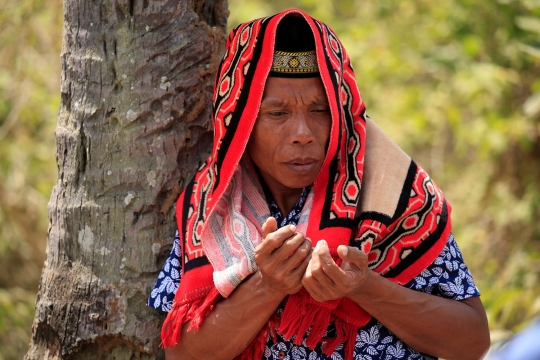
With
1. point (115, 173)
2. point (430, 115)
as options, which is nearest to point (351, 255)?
point (115, 173)

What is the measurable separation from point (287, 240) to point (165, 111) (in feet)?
2.96

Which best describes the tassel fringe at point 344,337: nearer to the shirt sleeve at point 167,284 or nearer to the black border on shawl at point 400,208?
the black border on shawl at point 400,208

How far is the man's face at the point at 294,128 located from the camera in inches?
82.2

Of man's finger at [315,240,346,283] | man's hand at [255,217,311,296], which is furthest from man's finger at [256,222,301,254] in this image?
man's finger at [315,240,346,283]

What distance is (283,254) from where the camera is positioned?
1.91 metres

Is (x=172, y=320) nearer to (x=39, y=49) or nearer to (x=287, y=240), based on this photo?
(x=287, y=240)

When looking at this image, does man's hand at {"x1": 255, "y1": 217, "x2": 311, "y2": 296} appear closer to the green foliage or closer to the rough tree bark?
the rough tree bark

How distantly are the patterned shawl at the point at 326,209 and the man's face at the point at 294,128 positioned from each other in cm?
4

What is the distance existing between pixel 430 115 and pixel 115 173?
3.77 metres

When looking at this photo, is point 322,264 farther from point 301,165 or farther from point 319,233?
point 301,165

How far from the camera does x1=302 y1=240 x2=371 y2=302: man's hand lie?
1845 mm

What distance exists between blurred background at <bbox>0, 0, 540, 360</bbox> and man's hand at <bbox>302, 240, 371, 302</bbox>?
2611 millimetres

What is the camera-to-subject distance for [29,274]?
18.9 ft

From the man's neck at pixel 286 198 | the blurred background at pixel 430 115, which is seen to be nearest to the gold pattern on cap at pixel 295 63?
the man's neck at pixel 286 198
